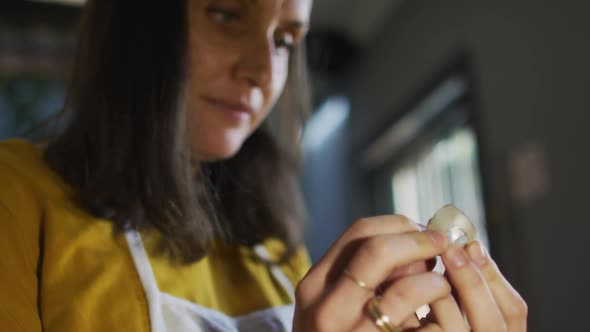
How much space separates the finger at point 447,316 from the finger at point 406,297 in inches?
0.4

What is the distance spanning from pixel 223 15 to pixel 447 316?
1.41ft

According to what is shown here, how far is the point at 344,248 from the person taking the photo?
16.8 inches

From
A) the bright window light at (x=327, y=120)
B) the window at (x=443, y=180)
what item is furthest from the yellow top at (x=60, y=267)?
the bright window light at (x=327, y=120)

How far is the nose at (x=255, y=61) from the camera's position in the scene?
65 cm

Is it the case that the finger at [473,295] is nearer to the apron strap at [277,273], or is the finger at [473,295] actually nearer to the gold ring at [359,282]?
the gold ring at [359,282]

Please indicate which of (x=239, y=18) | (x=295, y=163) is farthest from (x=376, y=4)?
(x=239, y=18)

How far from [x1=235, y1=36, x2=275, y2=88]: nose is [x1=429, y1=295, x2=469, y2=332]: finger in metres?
0.36

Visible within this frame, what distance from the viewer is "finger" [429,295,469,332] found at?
413 mm

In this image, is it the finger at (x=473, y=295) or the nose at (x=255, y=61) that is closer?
the finger at (x=473, y=295)

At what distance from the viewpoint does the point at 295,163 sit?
95cm

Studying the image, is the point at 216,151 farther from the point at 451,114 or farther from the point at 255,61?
the point at 451,114

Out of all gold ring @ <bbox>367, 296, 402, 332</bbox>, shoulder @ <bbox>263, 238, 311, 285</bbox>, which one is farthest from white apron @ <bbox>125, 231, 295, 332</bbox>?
gold ring @ <bbox>367, 296, 402, 332</bbox>

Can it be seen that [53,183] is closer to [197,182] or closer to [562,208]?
[197,182]

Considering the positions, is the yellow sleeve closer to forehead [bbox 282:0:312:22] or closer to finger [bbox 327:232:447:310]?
finger [bbox 327:232:447:310]
